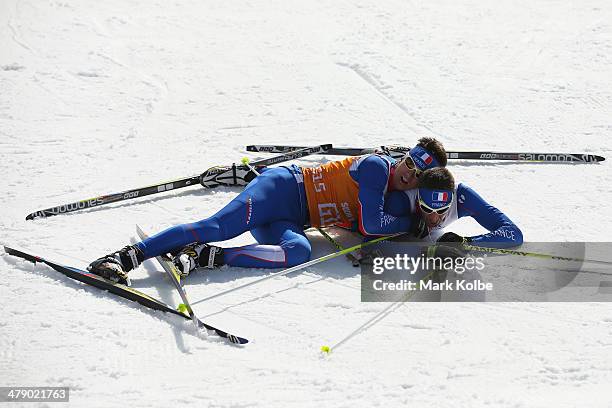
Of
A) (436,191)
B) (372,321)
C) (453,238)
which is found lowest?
(372,321)

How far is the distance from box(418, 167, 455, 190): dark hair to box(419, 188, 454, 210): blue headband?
0.03 metres

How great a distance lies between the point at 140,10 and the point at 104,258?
320 inches

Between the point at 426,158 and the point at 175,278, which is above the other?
the point at 426,158

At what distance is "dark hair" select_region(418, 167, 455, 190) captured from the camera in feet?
19.6

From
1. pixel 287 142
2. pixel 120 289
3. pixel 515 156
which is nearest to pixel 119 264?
pixel 120 289

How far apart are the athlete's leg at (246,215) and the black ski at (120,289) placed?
0.38 meters

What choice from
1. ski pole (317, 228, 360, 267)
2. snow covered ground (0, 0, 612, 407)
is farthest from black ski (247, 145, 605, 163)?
ski pole (317, 228, 360, 267)

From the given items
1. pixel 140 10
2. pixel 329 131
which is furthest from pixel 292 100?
pixel 140 10

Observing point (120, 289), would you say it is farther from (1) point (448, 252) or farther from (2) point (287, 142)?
(2) point (287, 142)

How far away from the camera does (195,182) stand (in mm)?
7664

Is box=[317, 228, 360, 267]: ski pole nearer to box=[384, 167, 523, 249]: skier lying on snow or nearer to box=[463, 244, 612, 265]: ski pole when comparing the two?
box=[384, 167, 523, 249]: skier lying on snow

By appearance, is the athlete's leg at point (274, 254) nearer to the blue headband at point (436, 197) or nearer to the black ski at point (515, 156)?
the blue headband at point (436, 197)

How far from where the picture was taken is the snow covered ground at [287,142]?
4.82 m

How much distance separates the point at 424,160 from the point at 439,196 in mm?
351
